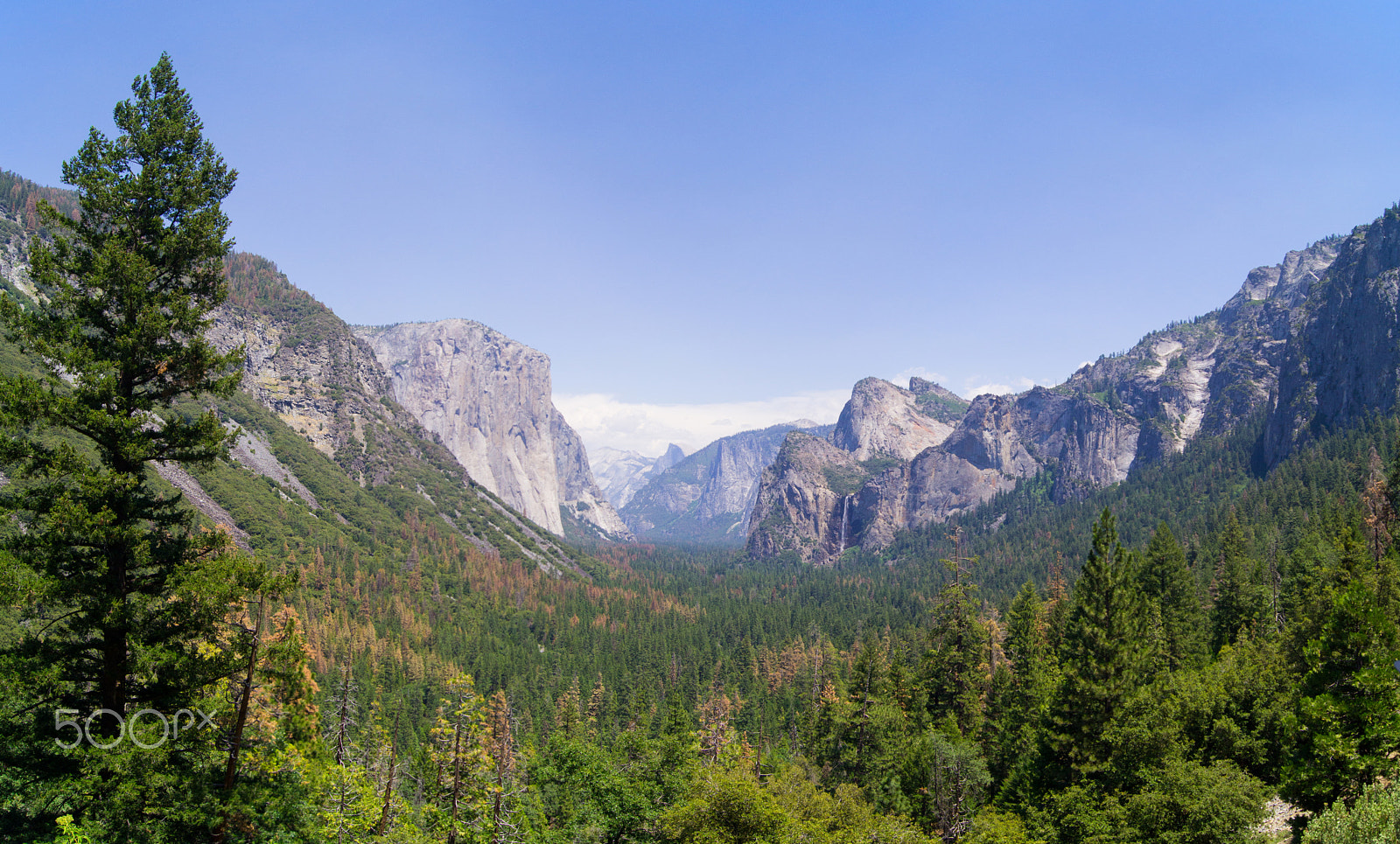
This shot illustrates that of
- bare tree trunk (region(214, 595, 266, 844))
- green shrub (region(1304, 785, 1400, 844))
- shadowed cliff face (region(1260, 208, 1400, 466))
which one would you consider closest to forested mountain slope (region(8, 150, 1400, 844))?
bare tree trunk (region(214, 595, 266, 844))

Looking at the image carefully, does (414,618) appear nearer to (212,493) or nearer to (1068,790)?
(212,493)

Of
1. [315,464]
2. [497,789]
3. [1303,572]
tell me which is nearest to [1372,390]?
[1303,572]

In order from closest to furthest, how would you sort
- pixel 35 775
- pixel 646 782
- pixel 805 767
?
1. pixel 35 775
2. pixel 646 782
3. pixel 805 767

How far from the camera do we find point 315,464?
7387 inches

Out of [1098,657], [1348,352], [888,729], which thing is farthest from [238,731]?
[1348,352]

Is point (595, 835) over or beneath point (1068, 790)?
beneath

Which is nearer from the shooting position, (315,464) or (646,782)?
(646,782)

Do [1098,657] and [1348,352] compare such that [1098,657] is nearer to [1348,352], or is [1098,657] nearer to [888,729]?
[888,729]

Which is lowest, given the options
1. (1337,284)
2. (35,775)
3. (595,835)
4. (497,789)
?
(595,835)

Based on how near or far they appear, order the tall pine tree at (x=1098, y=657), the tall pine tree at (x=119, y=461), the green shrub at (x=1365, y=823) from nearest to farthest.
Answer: the tall pine tree at (x=119, y=461) → the green shrub at (x=1365, y=823) → the tall pine tree at (x=1098, y=657)

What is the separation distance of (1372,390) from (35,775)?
206 m

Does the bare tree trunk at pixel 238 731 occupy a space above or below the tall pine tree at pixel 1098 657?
above

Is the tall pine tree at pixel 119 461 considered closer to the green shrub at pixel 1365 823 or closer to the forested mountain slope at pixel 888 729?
the forested mountain slope at pixel 888 729

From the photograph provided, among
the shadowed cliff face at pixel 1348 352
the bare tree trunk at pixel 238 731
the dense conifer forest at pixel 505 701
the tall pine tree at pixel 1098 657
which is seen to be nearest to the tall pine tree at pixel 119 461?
the dense conifer forest at pixel 505 701
